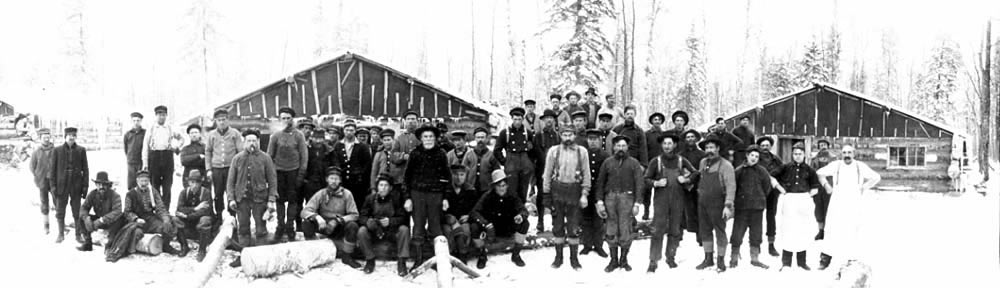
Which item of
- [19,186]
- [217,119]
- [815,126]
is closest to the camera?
[217,119]

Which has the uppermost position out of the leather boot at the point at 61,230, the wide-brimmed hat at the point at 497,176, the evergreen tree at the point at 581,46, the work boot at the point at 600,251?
the evergreen tree at the point at 581,46

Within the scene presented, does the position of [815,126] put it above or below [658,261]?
above

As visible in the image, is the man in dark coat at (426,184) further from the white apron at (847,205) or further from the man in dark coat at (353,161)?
the white apron at (847,205)

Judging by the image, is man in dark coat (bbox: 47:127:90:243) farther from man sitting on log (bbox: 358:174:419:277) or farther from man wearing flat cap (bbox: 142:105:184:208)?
man sitting on log (bbox: 358:174:419:277)

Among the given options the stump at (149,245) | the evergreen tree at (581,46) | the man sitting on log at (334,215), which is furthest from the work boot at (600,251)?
the evergreen tree at (581,46)

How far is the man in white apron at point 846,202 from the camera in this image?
8055 millimetres

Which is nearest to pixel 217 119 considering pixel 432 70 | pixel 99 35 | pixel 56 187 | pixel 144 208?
pixel 144 208

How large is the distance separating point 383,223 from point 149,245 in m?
3.42

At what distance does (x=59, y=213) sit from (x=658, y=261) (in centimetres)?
926

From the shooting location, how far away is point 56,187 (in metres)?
9.83

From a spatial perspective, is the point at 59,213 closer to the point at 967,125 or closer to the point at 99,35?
the point at 99,35

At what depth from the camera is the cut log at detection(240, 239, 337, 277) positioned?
25.9 feet

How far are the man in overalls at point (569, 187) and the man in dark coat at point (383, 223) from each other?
207 cm

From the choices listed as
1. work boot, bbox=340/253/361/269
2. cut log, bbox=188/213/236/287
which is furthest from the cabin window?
cut log, bbox=188/213/236/287
